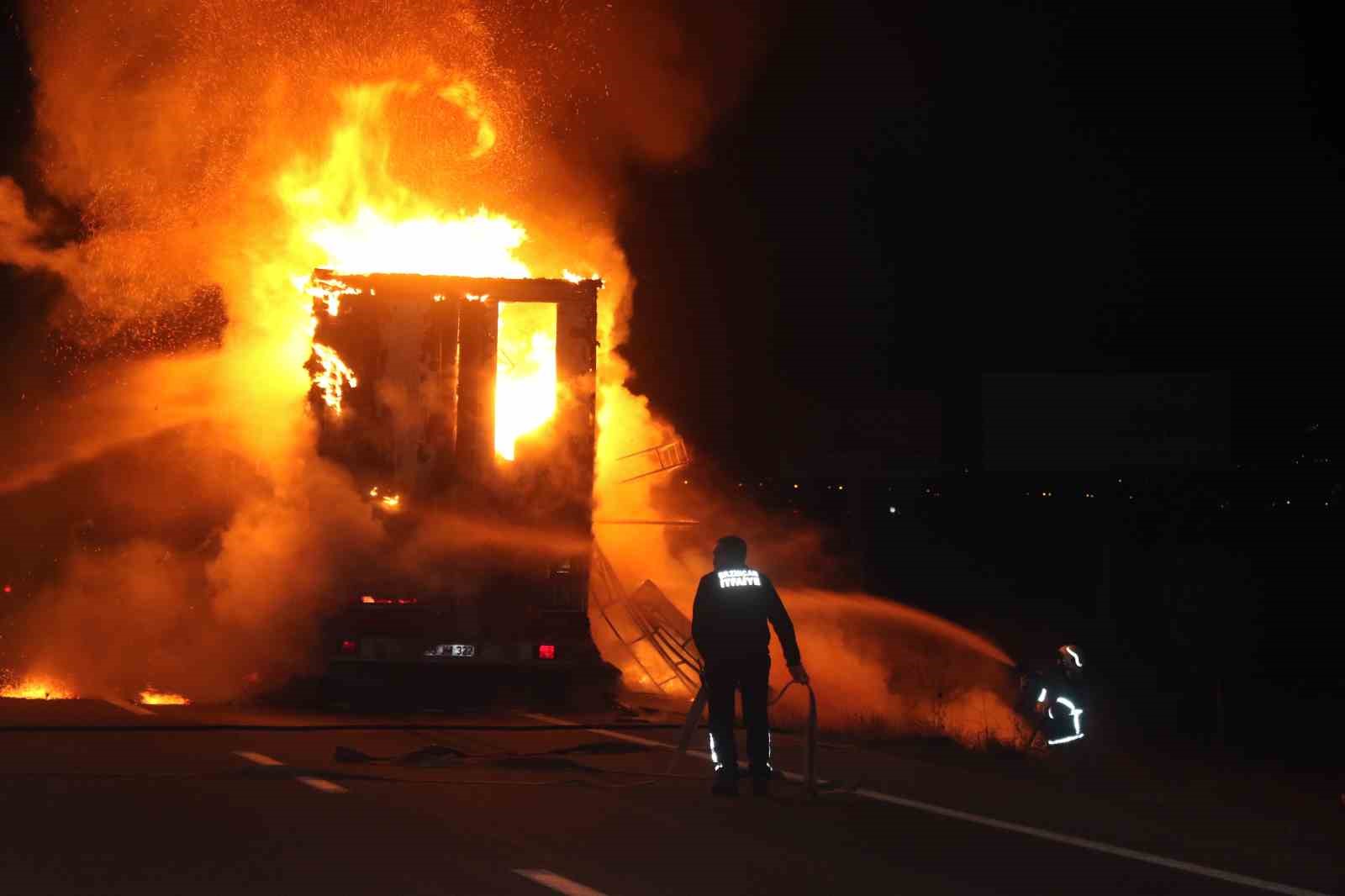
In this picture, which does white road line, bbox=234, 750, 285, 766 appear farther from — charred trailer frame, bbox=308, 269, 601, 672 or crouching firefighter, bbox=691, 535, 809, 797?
charred trailer frame, bbox=308, 269, 601, 672

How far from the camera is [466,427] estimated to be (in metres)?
17.4

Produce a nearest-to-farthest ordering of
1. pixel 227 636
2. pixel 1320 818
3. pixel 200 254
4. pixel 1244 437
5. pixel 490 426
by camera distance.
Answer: pixel 1320 818
pixel 490 426
pixel 227 636
pixel 200 254
pixel 1244 437

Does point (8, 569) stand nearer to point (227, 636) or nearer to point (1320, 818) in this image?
point (227, 636)

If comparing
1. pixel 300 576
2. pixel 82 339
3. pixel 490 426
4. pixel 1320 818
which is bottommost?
pixel 1320 818

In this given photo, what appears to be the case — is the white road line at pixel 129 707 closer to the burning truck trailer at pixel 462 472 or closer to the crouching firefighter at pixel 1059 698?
the burning truck trailer at pixel 462 472

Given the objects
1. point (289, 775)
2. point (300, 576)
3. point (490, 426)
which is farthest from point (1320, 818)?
point (300, 576)

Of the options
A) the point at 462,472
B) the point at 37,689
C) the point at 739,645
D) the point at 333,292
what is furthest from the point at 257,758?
the point at 37,689

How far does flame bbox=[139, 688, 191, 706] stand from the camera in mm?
18656

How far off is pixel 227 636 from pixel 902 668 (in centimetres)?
926

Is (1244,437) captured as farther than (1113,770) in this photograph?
Yes

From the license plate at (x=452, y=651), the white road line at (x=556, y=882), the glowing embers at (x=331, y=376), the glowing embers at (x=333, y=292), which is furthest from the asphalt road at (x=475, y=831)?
the glowing embers at (x=333, y=292)

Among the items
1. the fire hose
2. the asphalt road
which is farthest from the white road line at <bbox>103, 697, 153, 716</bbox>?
the fire hose

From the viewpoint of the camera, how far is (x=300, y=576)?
59.8 ft

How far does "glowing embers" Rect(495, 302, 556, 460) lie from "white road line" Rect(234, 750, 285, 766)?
184 inches
